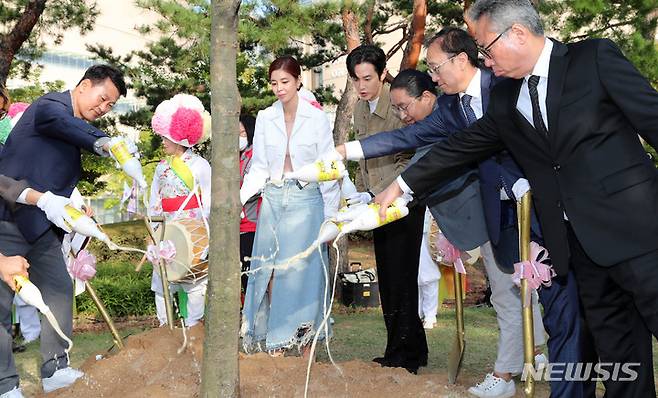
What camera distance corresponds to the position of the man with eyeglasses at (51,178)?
396 cm

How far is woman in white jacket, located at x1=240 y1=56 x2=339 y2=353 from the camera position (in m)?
4.54

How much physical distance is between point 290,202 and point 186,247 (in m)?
0.69

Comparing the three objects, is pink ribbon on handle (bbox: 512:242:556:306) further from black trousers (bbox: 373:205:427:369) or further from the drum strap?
the drum strap

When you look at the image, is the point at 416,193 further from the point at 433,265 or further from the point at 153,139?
the point at 153,139

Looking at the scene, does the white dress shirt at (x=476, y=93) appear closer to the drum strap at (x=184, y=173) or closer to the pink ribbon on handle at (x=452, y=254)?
the pink ribbon on handle at (x=452, y=254)

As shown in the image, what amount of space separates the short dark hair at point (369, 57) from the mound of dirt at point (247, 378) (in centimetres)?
176

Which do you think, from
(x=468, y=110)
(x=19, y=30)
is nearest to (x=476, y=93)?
(x=468, y=110)

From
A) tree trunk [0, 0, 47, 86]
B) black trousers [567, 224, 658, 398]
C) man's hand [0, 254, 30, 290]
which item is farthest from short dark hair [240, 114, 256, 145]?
tree trunk [0, 0, 47, 86]

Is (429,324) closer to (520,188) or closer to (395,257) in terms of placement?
(395,257)

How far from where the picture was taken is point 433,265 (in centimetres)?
643

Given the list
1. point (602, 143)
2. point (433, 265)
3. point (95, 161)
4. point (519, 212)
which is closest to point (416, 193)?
point (519, 212)

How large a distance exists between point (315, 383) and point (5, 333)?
155 centimetres

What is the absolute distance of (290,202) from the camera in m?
4.59

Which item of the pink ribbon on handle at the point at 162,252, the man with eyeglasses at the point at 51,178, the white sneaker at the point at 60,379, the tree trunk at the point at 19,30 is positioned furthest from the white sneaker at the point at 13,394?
the tree trunk at the point at 19,30
